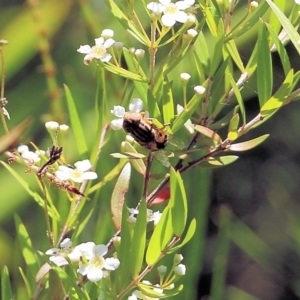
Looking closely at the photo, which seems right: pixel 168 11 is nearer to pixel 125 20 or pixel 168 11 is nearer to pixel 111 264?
pixel 125 20

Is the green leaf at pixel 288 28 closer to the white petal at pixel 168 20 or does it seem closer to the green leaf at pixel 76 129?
the white petal at pixel 168 20

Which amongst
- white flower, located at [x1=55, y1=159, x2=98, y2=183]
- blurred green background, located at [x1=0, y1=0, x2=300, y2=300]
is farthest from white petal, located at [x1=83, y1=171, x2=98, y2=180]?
blurred green background, located at [x1=0, y1=0, x2=300, y2=300]

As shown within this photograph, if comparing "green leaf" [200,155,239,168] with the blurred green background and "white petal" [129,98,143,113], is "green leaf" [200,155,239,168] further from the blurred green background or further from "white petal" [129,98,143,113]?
the blurred green background

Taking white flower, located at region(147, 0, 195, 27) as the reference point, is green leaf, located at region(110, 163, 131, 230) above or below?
below

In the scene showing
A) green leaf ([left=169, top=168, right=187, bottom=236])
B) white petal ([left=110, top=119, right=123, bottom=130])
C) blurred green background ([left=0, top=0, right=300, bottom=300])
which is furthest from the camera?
blurred green background ([left=0, top=0, right=300, bottom=300])

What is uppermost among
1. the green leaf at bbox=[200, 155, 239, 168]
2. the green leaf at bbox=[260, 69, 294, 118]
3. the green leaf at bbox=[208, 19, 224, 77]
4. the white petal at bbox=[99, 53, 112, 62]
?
the white petal at bbox=[99, 53, 112, 62]

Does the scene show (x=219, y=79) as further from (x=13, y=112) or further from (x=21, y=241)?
(x=13, y=112)
